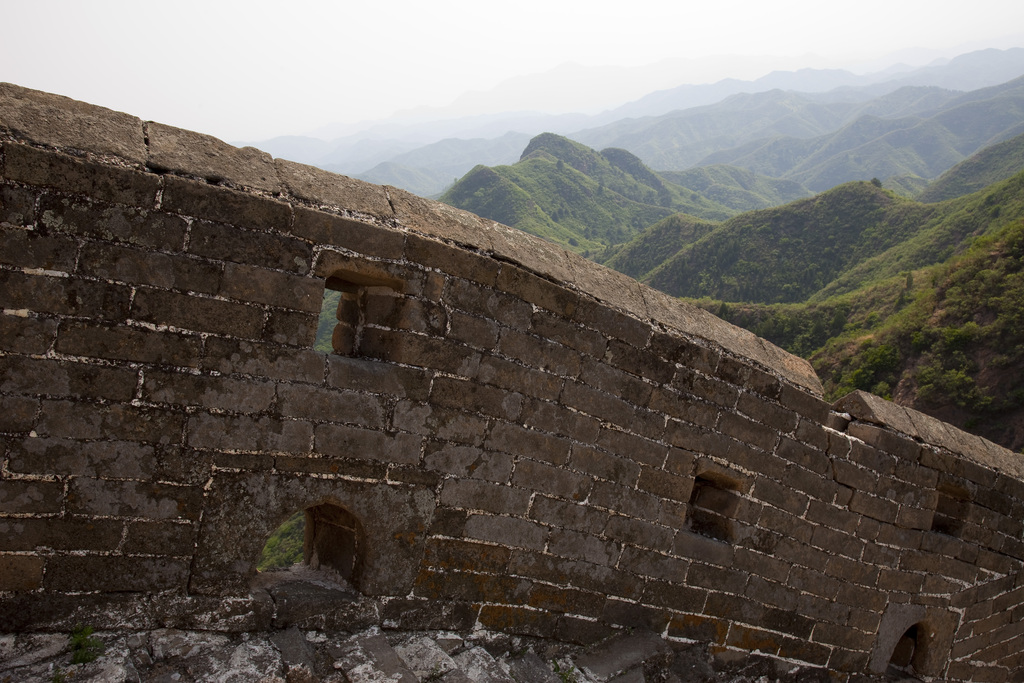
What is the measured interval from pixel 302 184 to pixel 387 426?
1.22 m

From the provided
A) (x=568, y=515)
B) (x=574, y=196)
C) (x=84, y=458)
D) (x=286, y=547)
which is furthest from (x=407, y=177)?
(x=84, y=458)

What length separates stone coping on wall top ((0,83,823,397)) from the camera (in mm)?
2576

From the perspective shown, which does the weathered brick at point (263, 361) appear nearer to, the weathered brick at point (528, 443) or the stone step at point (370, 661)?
the weathered brick at point (528, 443)

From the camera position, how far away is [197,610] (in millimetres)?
2881

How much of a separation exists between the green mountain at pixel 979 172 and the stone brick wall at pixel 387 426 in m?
A: 51.3

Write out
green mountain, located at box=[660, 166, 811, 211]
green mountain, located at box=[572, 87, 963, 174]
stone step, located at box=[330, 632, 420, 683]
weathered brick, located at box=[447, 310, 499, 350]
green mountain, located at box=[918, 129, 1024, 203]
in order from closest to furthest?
stone step, located at box=[330, 632, 420, 683]
weathered brick, located at box=[447, 310, 499, 350]
green mountain, located at box=[918, 129, 1024, 203]
green mountain, located at box=[660, 166, 811, 211]
green mountain, located at box=[572, 87, 963, 174]

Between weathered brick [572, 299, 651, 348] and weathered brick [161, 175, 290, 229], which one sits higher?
weathered brick [161, 175, 290, 229]

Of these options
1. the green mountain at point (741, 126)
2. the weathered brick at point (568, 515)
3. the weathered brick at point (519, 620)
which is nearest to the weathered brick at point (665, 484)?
the weathered brick at point (568, 515)

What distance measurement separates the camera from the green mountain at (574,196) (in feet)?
163

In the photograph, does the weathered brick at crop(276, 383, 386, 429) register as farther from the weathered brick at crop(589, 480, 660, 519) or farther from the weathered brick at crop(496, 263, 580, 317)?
the weathered brick at crop(589, 480, 660, 519)

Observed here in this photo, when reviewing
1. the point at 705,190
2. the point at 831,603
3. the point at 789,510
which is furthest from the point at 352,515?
the point at 705,190

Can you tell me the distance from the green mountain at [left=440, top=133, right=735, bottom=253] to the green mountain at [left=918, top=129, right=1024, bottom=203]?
21.7 m

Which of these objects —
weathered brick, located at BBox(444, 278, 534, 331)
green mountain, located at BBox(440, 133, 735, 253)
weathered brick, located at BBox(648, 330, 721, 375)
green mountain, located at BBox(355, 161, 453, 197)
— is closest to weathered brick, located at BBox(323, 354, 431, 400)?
weathered brick, located at BBox(444, 278, 534, 331)

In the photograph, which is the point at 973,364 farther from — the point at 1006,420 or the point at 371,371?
the point at 371,371
